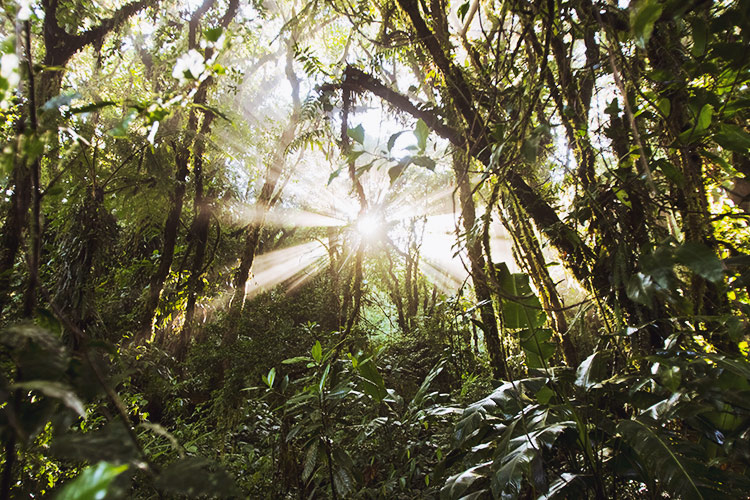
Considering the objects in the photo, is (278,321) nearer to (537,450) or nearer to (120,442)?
(537,450)

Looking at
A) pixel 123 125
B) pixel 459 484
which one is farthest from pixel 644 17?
pixel 459 484

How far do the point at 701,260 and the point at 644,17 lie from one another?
516mm

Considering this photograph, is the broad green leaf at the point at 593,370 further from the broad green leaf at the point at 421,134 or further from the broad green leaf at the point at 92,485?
the broad green leaf at the point at 92,485

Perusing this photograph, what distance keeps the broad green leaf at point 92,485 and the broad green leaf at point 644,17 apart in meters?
1.02

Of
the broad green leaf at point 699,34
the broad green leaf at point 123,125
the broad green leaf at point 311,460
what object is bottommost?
the broad green leaf at point 311,460

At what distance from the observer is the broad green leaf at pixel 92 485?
27cm

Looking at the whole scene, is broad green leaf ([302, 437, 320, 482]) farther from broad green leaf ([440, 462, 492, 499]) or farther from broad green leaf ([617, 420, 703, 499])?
broad green leaf ([617, 420, 703, 499])

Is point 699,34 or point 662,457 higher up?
point 699,34

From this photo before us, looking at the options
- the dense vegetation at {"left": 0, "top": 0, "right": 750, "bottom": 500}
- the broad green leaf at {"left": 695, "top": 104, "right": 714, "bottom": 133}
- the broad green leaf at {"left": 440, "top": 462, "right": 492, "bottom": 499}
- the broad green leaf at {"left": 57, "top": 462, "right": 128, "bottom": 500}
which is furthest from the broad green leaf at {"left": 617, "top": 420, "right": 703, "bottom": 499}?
the broad green leaf at {"left": 57, "top": 462, "right": 128, "bottom": 500}

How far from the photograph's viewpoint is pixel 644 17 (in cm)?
71

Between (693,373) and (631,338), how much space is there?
351mm

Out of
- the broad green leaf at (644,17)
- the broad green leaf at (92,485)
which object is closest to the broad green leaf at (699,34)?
the broad green leaf at (644,17)

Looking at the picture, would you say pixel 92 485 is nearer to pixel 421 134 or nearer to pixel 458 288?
pixel 421 134

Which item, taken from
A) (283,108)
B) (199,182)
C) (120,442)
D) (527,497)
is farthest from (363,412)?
(283,108)
